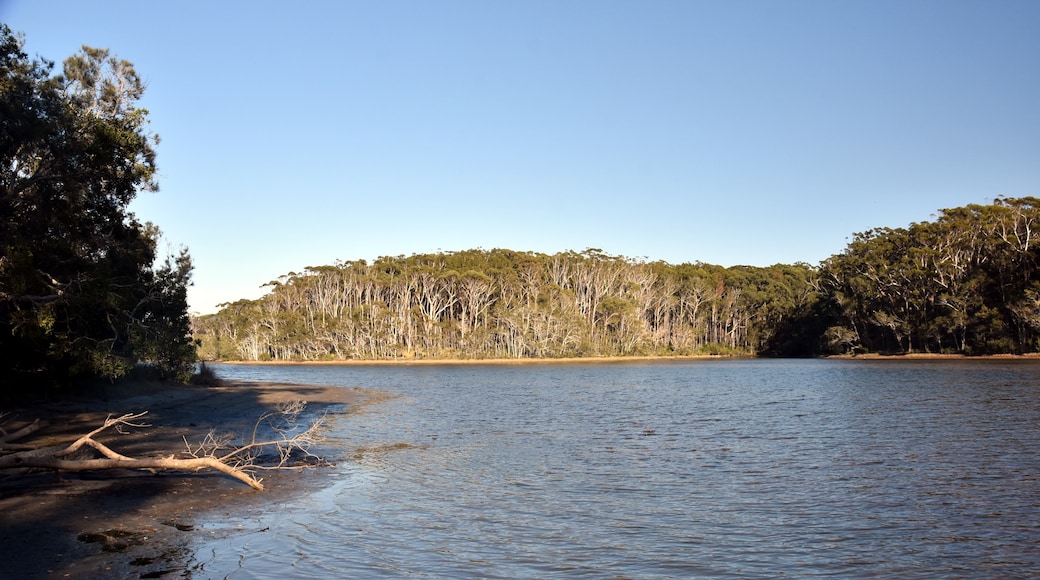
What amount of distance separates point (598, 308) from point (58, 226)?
100815 mm

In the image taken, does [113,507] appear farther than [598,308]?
No

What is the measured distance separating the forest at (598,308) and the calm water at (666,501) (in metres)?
62.7

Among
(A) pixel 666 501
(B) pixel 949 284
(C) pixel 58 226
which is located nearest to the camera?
(A) pixel 666 501

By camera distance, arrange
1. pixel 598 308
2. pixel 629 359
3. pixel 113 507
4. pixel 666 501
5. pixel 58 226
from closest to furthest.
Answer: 1. pixel 113 507
2. pixel 666 501
3. pixel 58 226
4. pixel 629 359
5. pixel 598 308

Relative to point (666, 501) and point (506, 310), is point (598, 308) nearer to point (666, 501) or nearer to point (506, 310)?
point (506, 310)

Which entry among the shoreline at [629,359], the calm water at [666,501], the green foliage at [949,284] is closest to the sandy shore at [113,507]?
the calm water at [666,501]

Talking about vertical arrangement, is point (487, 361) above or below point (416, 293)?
below

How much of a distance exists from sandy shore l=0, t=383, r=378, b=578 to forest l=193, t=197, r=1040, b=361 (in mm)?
81771

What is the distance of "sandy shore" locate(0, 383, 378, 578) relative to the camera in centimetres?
962

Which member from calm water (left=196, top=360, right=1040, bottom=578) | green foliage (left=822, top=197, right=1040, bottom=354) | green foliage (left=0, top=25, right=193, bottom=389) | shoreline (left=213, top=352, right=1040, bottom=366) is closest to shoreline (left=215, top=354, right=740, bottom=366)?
shoreline (left=213, top=352, right=1040, bottom=366)

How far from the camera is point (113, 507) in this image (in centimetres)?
1245

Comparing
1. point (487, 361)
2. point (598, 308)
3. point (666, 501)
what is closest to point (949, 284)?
point (598, 308)

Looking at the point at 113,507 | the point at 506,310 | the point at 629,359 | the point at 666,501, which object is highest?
the point at 506,310

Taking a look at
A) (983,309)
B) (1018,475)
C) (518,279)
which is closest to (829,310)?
(983,309)
